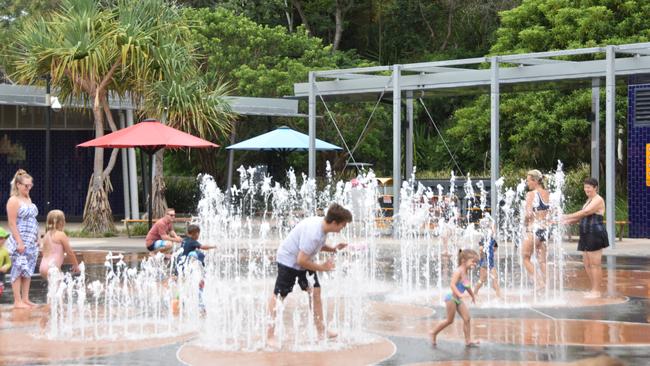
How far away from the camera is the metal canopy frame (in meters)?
19.4

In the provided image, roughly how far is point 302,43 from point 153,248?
23.4 metres

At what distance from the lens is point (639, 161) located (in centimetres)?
2056

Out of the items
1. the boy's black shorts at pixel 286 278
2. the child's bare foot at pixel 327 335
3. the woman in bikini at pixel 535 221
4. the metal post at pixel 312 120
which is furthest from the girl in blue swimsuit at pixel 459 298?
the metal post at pixel 312 120

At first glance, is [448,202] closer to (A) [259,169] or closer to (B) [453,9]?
(A) [259,169]

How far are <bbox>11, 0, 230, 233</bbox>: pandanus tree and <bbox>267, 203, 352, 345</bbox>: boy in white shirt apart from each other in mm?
14494

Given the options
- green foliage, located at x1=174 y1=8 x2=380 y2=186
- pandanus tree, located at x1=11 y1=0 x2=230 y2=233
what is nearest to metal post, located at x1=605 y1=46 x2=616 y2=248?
pandanus tree, located at x1=11 y1=0 x2=230 y2=233

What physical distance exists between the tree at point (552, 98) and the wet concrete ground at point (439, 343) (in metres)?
18.0

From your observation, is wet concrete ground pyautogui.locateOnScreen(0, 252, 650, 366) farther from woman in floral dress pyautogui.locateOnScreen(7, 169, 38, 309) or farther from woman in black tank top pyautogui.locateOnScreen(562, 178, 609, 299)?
woman in black tank top pyautogui.locateOnScreen(562, 178, 609, 299)

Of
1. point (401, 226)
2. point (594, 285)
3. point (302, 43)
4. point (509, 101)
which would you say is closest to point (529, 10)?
point (509, 101)

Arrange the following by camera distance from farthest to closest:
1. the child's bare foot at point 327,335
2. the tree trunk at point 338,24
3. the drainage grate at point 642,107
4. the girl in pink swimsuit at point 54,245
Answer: the tree trunk at point 338,24 → the drainage grate at point 642,107 → the girl in pink swimsuit at point 54,245 → the child's bare foot at point 327,335

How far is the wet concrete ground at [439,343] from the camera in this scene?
851 cm

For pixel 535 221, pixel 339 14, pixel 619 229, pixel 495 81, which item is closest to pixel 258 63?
pixel 339 14

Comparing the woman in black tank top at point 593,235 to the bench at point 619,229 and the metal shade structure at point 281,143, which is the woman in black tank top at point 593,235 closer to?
the bench at point 619,229

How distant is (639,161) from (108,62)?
37.1 feet
